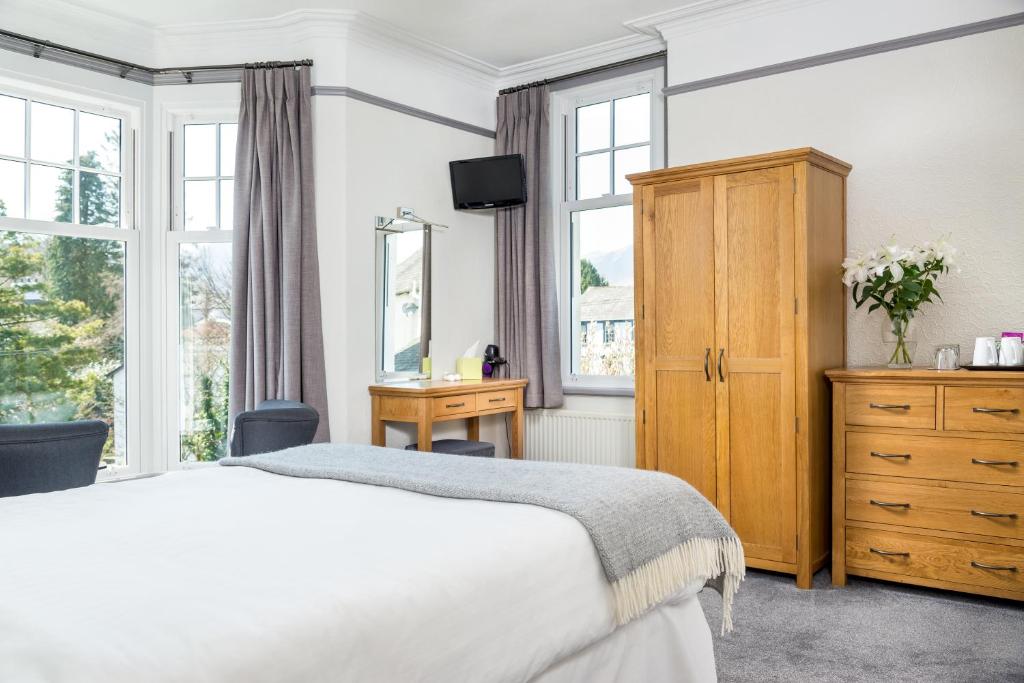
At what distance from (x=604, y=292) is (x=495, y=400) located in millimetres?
982

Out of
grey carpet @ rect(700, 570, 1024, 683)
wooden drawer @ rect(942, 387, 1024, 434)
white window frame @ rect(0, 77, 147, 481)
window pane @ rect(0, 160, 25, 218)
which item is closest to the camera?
grey carpet @ rect(700, 570, 1024, 683)

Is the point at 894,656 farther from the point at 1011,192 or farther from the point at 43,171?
the point at 43,171

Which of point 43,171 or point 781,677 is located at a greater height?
point 43,171

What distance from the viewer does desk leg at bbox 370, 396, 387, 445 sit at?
458cm

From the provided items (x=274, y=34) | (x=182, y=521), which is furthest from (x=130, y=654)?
(x=274, y=34)

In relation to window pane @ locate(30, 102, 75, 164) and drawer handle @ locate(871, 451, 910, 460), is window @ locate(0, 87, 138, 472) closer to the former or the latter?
window pane @ locate(30, 102, 75, 164)

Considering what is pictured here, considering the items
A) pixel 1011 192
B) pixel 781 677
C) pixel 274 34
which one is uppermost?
pixel 274 34

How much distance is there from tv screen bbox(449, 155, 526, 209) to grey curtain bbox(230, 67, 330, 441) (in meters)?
1.02

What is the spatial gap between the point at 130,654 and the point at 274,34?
415 centimetres

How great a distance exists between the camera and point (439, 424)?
5086 millimetres

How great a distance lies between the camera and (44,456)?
2.38 meters

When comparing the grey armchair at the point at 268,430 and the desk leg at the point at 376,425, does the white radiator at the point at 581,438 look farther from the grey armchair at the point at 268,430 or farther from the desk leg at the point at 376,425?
the grey armchair at the point at 268,430

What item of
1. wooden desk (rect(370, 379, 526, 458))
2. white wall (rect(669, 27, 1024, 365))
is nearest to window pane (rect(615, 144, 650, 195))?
white wall (rect(669, 27, 1024, 365))

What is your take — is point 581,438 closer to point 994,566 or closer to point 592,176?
point 592,176
